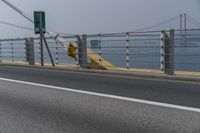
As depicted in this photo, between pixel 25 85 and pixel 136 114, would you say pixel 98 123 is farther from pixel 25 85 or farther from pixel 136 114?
pixel 25 85

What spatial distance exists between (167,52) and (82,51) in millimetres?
4847

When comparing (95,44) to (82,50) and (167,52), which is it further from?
(167,52)

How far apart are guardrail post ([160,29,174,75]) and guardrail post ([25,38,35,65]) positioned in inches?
383

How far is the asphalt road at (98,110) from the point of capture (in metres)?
6.28

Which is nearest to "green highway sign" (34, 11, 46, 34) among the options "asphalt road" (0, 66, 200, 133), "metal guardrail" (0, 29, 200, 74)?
"metal guardrail" (0, 29, 200, 74)

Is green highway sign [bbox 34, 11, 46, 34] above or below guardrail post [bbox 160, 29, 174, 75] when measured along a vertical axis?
above

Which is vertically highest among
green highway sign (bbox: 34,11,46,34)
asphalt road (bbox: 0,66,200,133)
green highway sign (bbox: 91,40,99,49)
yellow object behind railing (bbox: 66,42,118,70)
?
green highway sign (bbox: 34,11,46,34)

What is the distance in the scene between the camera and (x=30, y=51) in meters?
22.3

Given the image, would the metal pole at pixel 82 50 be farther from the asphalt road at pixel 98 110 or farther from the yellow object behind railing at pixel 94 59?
the asphalt road at pixel 98 110

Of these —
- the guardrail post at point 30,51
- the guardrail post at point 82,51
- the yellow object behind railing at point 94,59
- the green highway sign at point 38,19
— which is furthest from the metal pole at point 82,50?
the guardrail post at point 30,51

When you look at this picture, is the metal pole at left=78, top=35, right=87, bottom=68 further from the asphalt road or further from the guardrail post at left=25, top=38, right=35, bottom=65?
the asphalt road

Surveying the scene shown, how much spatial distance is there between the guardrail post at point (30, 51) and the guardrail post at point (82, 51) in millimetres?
4885

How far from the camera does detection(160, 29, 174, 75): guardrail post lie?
13.9 m

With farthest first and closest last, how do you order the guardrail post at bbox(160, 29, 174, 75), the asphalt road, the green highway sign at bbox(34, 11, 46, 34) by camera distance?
the green highway sign at bbox(34, 11, 46, 34)
the guardrail post at bbox(160, 29, 174, 75)
the asphalt road
